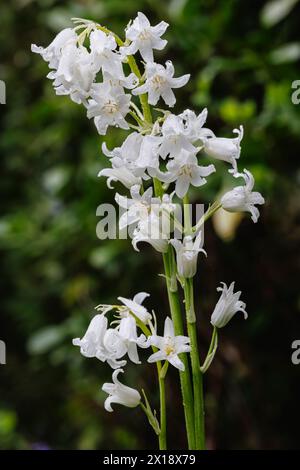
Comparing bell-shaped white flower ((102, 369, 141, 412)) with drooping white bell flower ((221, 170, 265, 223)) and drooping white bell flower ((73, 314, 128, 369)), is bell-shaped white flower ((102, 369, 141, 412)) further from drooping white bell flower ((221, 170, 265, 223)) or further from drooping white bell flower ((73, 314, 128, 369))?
drooping white bell flower ((221, 170, 265, 223))

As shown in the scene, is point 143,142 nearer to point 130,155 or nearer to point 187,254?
point 130,155

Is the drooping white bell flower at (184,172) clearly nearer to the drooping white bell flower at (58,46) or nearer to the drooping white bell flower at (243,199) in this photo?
the drooping white bell flower at (243,199)

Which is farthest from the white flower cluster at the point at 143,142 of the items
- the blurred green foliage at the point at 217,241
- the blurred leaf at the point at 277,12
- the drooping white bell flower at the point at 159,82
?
the blurred leaf at the point at 277,12

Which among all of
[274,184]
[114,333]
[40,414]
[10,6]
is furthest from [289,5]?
[40,414]

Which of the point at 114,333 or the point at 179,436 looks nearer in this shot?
the point at 114,333

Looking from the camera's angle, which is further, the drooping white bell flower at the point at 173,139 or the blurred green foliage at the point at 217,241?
the blurred green foliage at the point at 217,241

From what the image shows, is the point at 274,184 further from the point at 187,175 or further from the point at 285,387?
the point at 187,175

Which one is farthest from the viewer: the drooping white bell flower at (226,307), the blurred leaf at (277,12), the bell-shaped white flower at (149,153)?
the blurred leaf at (277,12)

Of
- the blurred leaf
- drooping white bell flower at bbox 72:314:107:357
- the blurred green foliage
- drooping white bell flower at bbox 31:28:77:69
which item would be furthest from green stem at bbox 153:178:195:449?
the blurred leaf
